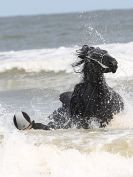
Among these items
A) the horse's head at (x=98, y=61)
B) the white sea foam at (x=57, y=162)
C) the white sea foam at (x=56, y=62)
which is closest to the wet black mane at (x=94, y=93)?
the horse's head at (x=98, y=61)

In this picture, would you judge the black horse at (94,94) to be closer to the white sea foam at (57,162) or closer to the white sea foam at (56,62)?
the white sea foam at (57,162)

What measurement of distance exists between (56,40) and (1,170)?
2401cm

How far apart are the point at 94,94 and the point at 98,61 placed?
308 millimetres

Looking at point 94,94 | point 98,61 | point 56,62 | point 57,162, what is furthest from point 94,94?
point 56,62

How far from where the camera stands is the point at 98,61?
17.8 feet

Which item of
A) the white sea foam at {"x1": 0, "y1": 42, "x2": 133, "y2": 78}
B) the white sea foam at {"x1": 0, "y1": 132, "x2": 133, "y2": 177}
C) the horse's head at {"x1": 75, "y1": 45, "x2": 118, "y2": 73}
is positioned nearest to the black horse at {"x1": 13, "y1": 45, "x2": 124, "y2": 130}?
the horse's head at {"x1": 75, "y1": 45, "x2": 118, "y2": 73}

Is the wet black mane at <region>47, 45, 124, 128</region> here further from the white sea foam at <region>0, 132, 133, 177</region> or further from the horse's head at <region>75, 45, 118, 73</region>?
the white sea foam at <region>0, 132, 133, 177</region>

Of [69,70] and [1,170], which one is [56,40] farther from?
[1,170]

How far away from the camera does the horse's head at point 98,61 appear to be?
544 cm

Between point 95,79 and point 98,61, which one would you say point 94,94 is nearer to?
point 95,79

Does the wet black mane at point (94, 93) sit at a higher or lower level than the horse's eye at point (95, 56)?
lower

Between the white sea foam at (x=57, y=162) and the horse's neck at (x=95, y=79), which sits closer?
the white sea foam at (x=57, y=162)

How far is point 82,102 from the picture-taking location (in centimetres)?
554

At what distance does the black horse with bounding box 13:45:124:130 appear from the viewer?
5.45 metres
